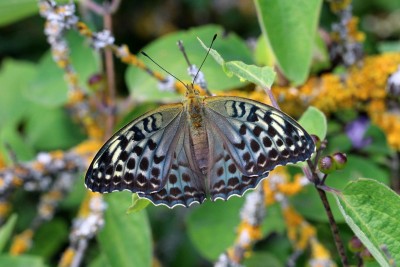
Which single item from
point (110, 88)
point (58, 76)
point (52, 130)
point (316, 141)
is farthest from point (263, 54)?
point (52, 130)

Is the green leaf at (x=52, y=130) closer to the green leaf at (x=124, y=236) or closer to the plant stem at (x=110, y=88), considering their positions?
the plant stem at (x=110, y=88)

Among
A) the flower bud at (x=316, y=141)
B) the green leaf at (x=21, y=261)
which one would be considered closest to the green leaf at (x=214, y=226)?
the green leaf at (x=21, y=261)

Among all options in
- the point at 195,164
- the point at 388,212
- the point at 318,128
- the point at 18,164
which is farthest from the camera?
the point at 18,164

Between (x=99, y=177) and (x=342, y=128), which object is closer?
(x=99, y=177)

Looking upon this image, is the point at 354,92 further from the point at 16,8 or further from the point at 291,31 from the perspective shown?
the point at 16,8

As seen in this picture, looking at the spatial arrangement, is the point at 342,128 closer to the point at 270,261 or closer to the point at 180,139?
the point at 270,261

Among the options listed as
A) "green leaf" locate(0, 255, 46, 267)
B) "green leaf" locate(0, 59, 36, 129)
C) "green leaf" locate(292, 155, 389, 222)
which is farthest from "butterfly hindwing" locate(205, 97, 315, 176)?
"green leaf" locate(0, 59, 36, 129)

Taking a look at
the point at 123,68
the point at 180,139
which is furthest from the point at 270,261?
the point at 123,68

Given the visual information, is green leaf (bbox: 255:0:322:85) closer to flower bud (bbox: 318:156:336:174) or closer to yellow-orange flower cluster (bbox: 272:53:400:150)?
yellow-orange flower cluster (bbox: 272:53:400:150)
